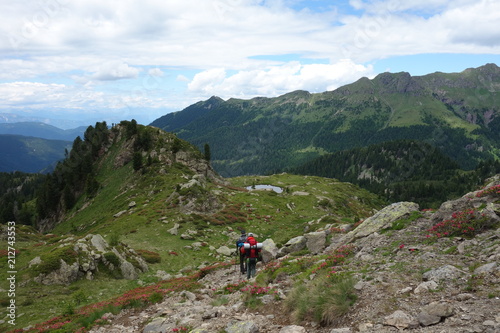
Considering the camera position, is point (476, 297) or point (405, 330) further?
point (476, 297)

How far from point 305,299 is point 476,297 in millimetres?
6438

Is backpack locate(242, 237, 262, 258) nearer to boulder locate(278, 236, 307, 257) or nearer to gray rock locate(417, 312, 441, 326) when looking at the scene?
boulder locate(278, 236, 307, 257)

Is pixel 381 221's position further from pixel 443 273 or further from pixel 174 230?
pixel 174 230

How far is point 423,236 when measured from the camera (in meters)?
19.5

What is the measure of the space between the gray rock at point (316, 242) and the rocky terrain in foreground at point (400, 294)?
187 inches

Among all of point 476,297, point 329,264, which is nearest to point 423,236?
point 329,264

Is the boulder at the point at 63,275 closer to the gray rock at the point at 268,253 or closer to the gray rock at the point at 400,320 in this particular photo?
the gray rock at the point at 268,253

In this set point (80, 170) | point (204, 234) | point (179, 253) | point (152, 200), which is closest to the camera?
point (179, 253)

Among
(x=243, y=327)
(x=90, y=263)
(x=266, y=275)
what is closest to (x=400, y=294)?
(x=243, y=327)

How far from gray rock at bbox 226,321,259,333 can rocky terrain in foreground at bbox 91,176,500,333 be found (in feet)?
0.16

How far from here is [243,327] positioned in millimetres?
12258

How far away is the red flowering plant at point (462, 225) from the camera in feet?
57.3

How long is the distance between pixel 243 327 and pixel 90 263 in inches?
957

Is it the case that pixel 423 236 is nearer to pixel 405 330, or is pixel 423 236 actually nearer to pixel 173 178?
pixel 405 330
